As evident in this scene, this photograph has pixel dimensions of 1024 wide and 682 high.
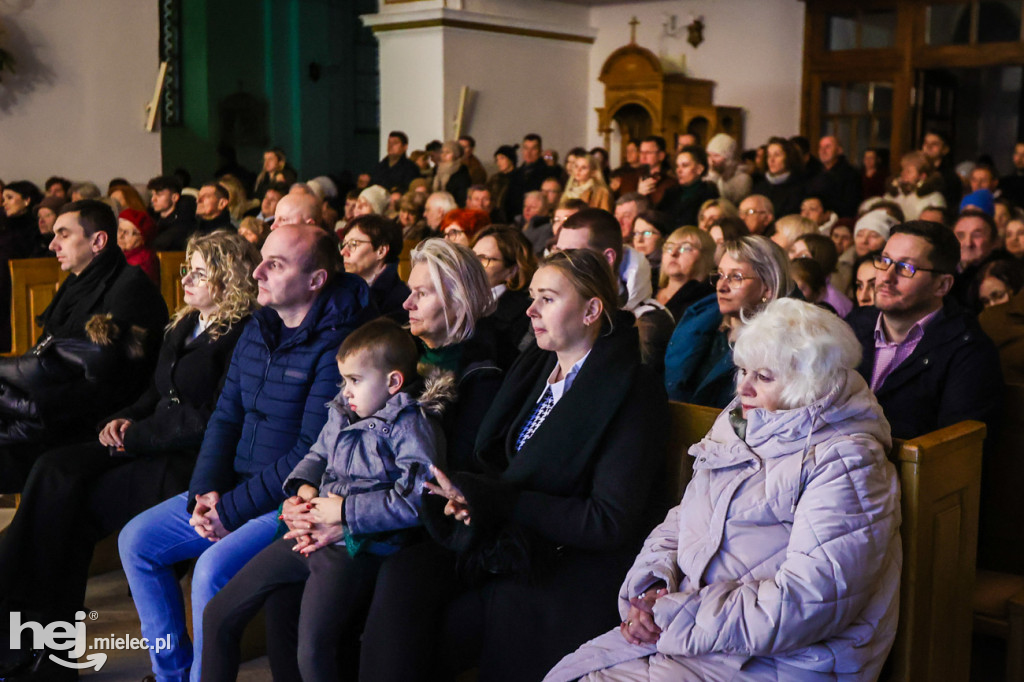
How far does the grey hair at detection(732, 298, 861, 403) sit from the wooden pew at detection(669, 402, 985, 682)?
0.24 m

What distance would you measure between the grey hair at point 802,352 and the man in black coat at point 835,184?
485 cm

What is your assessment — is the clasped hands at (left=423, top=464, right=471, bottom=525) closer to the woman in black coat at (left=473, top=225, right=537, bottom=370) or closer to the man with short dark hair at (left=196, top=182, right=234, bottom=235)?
the woman in black coat at (left=473, top=225, right=537, bottom=370)

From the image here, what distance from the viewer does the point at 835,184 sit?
24.2 feet

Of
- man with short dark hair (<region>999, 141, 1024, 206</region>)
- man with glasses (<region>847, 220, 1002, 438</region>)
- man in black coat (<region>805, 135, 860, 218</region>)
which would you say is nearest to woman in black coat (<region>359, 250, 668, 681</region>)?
man with glasses (<region>847, 220, 1002, 438</region>)

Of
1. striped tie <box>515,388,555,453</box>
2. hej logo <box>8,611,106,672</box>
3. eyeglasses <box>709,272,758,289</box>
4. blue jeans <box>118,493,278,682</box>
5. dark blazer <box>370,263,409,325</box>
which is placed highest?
eyeglasses <box>709,272,758,289</box>

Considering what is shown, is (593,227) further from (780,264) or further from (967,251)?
(967,251)

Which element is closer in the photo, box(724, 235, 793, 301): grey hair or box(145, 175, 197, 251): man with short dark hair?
box(724, 235, 793, 301): grey hair

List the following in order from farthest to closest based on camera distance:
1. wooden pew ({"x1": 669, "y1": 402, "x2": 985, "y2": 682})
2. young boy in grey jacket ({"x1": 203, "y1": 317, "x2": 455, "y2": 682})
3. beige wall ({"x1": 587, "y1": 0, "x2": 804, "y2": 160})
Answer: beige wall ({"x1": 587, "y1": 0, "x2": 804, "y2": 160}), young boy in grey jacket ({"x1": 203, "y1": 317, "x2": 455, "y2": 682}), wooden pew ({"x1": 669, "y1": 402, "x2": 985, "y2": 682})

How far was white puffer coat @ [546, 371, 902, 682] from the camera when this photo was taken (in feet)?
6.36

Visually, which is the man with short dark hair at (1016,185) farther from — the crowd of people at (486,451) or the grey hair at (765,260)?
the grey hair at (765,260)

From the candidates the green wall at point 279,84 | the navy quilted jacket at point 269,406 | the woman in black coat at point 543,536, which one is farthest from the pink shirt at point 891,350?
the green wall at point 279,84

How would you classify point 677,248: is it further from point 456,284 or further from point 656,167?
point 656,167

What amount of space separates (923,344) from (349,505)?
1528mm

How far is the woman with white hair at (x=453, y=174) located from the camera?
962 cm
